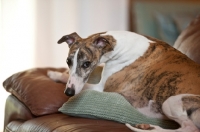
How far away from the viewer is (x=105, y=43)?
1.85 metres

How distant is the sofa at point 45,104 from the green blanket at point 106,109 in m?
0.03

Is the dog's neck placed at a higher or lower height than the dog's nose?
higher

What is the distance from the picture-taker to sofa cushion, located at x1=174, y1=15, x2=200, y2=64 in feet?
7.03

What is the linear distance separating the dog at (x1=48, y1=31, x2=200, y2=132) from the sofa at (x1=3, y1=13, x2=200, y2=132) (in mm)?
136

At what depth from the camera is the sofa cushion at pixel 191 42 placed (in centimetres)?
214

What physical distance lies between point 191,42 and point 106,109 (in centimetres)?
86

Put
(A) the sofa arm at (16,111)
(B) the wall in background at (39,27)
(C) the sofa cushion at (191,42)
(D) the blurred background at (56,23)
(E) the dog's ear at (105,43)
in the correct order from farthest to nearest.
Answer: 1. (B) the wall in background at (39,27)
2. (D) the blurred background at (56,23)
3. (C) the sofa cushion at (191,42)
4. (A) the sofa arm at (16,111)
5. (E) the dog's ear at (105,43)

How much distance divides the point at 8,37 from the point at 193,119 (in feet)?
5.98

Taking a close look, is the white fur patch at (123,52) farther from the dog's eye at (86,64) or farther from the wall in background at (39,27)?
the wall in background at (39,27)

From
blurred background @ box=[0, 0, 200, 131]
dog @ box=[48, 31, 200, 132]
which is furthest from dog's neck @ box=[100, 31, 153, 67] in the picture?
blurred background @ box=[0, 0, 200, 131]

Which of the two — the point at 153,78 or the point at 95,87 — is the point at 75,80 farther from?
the point at 153,78

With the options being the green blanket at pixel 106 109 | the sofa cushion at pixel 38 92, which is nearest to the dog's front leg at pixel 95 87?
the sofa cushion at pixel 38 92

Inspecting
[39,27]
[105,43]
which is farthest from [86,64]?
[39,27]

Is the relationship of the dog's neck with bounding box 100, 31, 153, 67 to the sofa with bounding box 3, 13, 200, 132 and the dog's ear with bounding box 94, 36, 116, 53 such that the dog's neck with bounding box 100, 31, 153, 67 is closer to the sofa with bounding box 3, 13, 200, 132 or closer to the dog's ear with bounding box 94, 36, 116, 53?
the dog's ear with bounding box 94, 36, 116, 53
